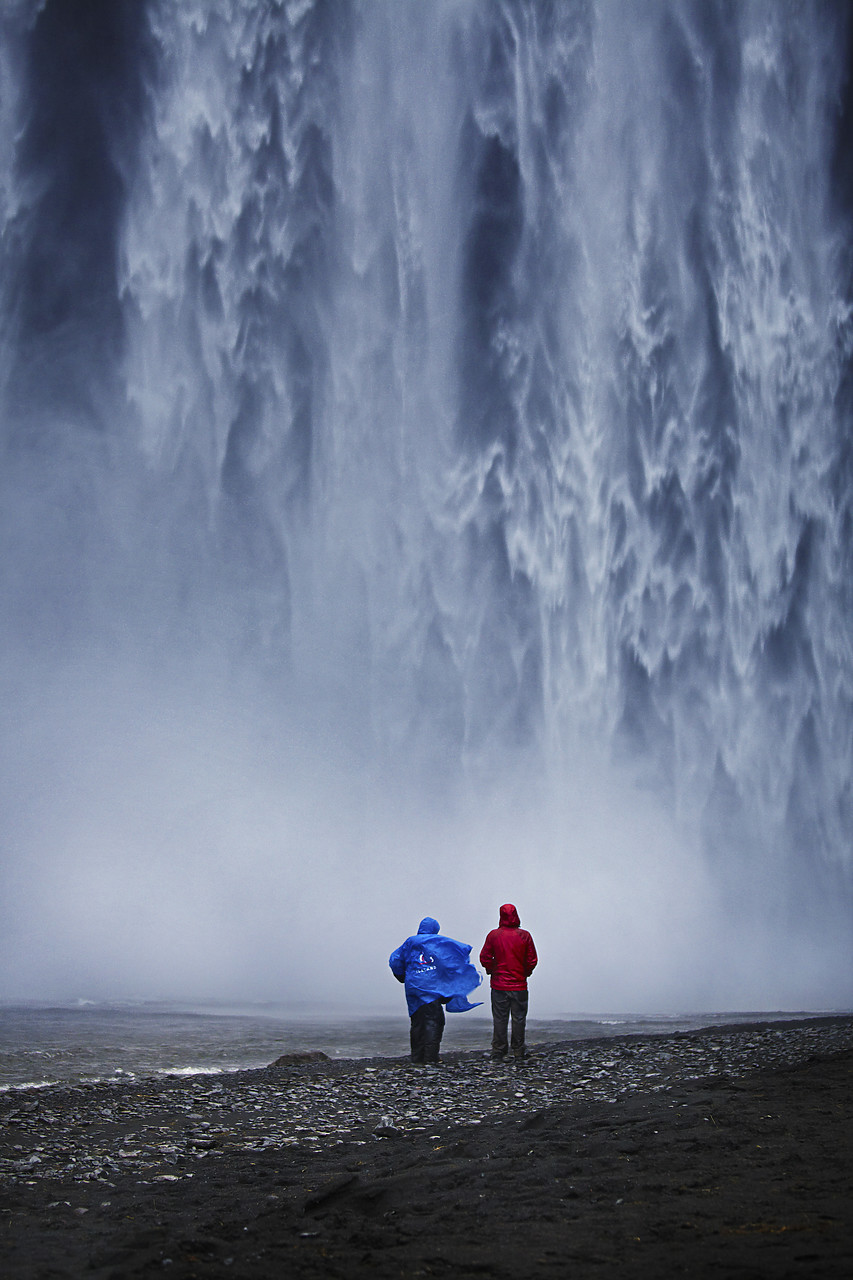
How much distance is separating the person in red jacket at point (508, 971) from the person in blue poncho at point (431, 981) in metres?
0.34

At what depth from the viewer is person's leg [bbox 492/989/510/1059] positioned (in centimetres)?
1293

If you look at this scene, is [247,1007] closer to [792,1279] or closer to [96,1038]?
[96,1038]

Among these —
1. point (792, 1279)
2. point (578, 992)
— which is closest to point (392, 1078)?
point (792, 1279)

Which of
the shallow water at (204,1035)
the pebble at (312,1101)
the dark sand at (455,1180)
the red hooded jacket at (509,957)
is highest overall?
the red hooded jacket at (509,957)

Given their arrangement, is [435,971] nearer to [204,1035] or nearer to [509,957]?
[509,957]

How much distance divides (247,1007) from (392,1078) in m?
21.8

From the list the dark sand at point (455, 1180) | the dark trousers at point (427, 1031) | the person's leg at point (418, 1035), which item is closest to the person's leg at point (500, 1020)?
the dark trousers at point (427, 1031)

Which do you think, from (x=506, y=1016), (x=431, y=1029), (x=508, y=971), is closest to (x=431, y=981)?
(x=431, y=1029)

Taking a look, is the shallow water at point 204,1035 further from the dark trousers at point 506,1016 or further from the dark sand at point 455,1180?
the dark sand at point 455,1180

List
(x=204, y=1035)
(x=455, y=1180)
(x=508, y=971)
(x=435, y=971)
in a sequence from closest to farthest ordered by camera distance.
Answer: (x=455, y=1180) < (x=508, y=971) < (x=435, y=971) < (x=204, y=1035)

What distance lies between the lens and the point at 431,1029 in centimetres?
1301

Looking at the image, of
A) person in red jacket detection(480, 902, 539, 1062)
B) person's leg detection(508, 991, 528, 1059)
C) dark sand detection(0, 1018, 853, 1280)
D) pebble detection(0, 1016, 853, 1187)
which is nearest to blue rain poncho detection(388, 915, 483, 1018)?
person in red jacket detection(480, 902, 539, 1062)

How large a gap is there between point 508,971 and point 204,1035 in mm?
10807

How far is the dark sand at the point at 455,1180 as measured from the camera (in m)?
4.46
